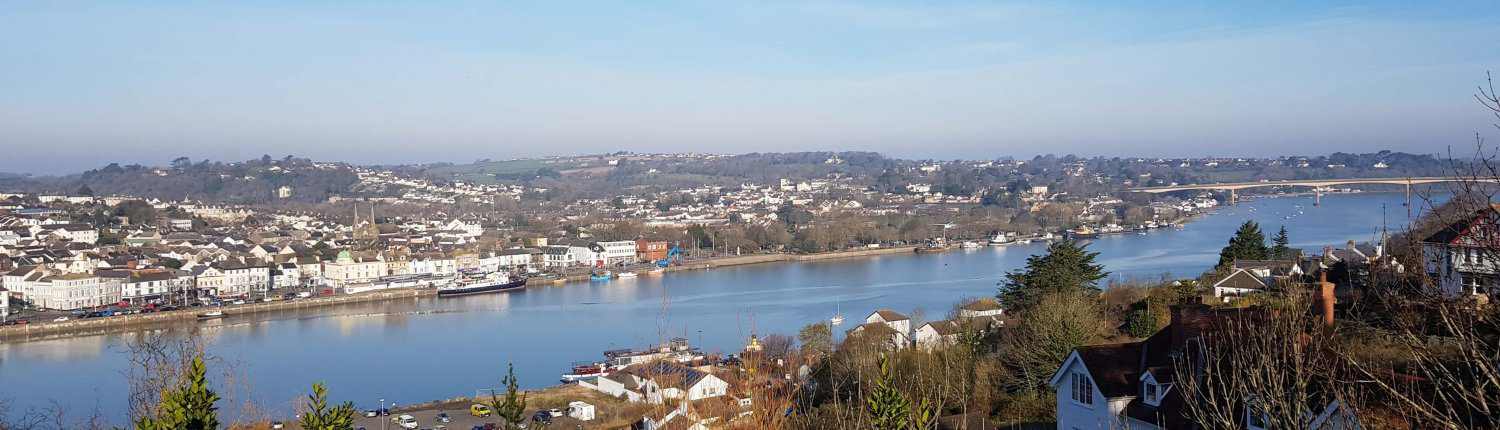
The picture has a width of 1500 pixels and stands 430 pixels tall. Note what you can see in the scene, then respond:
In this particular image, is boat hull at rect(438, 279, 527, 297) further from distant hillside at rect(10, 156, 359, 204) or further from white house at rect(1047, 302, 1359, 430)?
distant hillside at rect(10, 156, 359, 204)

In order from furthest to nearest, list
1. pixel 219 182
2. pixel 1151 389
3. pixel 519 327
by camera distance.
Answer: pixel 219 182
pixel 519 327
pixel 1151 389

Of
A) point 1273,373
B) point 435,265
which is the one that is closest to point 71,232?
point 435,265

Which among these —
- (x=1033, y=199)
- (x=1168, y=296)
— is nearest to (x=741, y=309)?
(x=1168, y=296)

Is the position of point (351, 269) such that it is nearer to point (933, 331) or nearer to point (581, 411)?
point (581, 411)

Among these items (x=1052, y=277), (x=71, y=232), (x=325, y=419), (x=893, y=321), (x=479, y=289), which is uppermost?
(x=325, y=419)

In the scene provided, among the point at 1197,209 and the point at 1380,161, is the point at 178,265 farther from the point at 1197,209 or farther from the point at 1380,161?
the point at 1380,161

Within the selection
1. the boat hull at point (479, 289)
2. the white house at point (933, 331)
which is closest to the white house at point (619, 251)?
the boat hull at point (479, 289)

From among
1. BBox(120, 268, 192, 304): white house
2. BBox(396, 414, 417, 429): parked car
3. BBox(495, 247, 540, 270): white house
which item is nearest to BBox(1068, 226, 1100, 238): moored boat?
BBox(495, 247, 540, 270): white house
